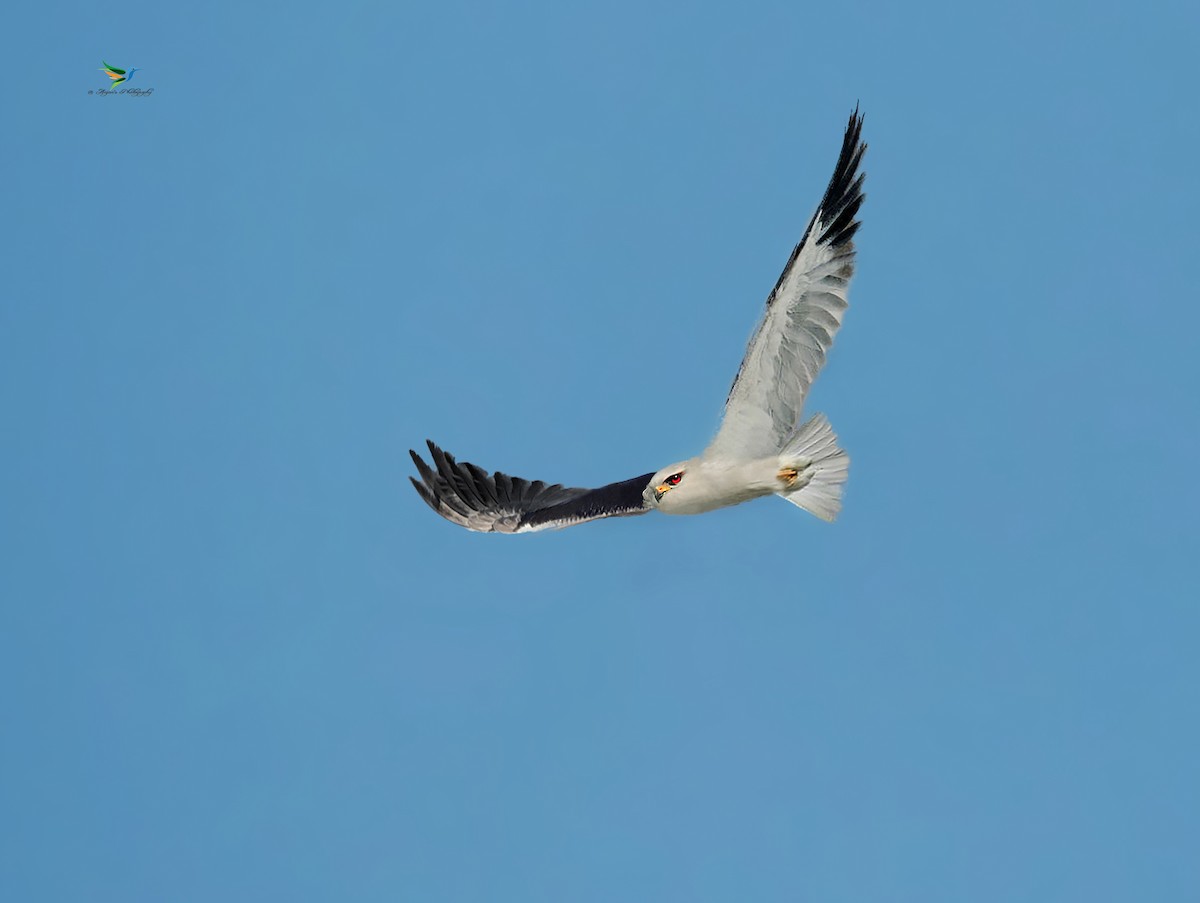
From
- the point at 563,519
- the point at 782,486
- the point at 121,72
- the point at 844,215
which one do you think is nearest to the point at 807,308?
the point at 844,215

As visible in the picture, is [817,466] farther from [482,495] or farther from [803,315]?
[482,495]

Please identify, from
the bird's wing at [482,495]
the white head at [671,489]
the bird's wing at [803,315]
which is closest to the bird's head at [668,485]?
the white head at [671,489]

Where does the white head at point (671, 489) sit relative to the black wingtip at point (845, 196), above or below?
below

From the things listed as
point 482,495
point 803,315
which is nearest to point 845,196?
point 803,315

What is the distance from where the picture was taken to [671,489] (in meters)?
17.0

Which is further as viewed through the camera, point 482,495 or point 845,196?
point 482,495

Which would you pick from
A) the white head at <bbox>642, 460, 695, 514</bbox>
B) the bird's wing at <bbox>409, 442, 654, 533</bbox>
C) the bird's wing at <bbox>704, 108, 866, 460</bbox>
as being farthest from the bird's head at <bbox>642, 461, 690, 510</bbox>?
the bird's wing at <bbox>409, 442, 654, 533</bbox>

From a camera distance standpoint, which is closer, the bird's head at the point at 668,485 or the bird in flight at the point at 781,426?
the bird in flight at the point at 781,426

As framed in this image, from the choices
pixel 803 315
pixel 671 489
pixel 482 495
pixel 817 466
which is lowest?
pixel 671 489

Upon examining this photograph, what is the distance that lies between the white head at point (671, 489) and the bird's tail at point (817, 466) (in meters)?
0.96

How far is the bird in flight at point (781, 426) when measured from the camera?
607 inches

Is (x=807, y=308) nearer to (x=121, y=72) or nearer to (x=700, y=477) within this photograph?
(x=700, y=477)

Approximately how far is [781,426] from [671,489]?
129 cm

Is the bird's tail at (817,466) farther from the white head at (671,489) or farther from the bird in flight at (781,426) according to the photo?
the white head at (671,489)
